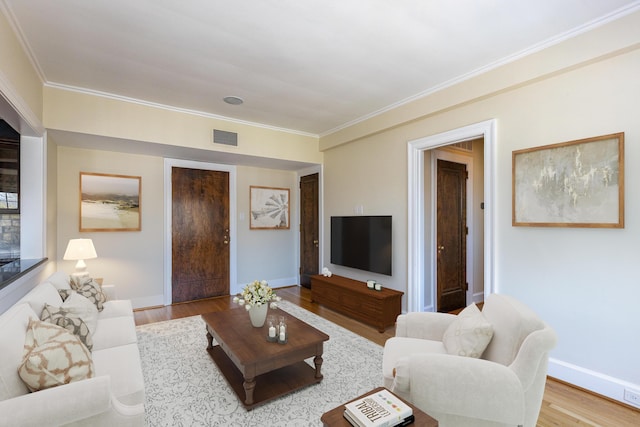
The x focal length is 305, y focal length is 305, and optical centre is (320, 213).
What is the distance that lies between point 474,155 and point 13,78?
17.4 ft

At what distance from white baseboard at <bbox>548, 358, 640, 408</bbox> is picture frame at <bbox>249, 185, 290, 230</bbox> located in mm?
4431

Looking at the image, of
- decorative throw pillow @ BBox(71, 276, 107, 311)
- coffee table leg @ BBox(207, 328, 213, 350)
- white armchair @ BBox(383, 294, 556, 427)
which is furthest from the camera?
coffee table leg @ BBox(207, 328, 213, 350)

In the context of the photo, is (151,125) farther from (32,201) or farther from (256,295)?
(256,295)

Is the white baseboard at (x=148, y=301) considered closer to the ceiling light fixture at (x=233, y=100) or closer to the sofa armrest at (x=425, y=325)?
the ceiling light fixture at (x=233, y=100)

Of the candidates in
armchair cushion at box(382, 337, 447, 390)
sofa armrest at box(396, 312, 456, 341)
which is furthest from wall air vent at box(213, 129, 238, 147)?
armchair cushion at box(382, 337, 447, 390)

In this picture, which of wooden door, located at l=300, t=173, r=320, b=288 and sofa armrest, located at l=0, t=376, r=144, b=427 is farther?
wooden door, located at l=300, t=173, r=320, b=288

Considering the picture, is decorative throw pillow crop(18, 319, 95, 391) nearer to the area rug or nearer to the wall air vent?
the area rug

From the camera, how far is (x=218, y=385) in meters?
2.42

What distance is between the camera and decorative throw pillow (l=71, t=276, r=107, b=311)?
9.23 feet

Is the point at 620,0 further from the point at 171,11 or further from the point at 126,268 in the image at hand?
the point at 126,268

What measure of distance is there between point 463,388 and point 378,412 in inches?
22.7

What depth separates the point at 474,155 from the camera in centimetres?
472

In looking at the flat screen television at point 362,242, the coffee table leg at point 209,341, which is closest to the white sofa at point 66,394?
the coffee table leg at point 209,341

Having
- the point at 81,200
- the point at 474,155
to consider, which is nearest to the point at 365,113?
the point at 474,155
